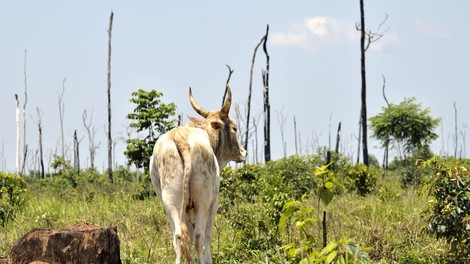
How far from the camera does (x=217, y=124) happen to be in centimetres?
821

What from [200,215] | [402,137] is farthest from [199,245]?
[402,137]

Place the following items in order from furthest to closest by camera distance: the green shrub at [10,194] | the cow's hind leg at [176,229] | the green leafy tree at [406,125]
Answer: the green leafy tree at [406,125] < the green shrub at [10,194] < the cow's hind leg at [176,229]

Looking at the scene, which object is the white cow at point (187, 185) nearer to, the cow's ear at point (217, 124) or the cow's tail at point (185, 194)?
Answer: the cow's tail at point (185, 194)

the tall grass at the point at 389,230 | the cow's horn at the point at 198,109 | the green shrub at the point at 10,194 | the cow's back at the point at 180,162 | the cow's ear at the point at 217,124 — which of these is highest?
the cow's horn at the point at 198,109

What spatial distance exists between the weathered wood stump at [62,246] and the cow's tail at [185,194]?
835mm

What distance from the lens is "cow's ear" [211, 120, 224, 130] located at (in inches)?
322

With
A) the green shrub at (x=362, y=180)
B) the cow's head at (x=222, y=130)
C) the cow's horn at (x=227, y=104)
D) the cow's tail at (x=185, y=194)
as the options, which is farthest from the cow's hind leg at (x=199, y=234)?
the green shrub at (x=362, y=180)

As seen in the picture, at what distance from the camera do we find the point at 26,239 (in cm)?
716

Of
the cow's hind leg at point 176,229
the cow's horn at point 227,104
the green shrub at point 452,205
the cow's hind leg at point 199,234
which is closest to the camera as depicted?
the cow's hind leg at point 176,229

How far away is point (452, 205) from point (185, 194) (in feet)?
10.6

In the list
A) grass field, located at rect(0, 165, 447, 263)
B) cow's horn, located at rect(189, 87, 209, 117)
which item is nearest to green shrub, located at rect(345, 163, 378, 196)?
grass field, located at rect(0, 165, 447, 263)

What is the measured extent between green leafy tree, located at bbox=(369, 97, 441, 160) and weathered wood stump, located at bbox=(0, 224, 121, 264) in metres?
33.3

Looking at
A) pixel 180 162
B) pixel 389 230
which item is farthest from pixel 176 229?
pixel 389 230

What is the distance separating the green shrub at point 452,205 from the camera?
8.34 m
